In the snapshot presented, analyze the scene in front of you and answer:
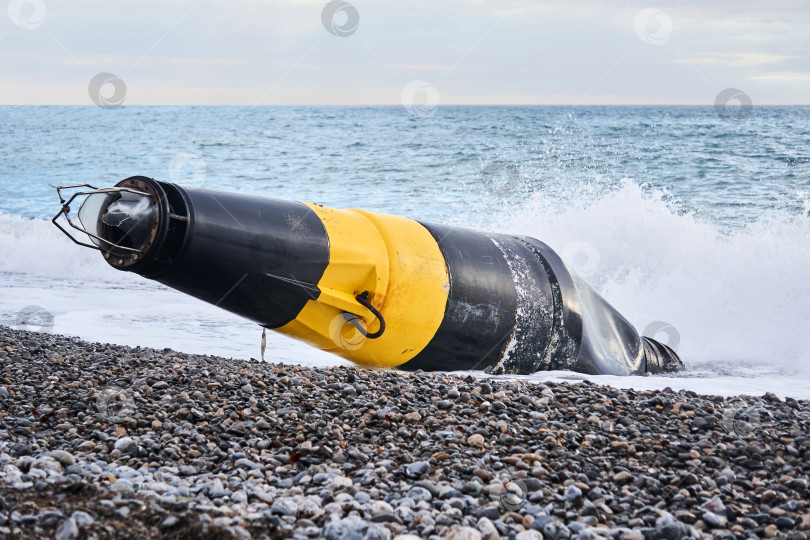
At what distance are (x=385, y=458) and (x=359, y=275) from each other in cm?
172

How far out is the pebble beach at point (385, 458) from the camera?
2.61 meters

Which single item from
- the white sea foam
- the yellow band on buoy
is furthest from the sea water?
the yellow band on buoy

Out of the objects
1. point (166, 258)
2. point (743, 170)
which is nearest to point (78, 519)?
point (166, 258)

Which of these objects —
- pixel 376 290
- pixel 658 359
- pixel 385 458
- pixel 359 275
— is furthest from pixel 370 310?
pixel 658 359

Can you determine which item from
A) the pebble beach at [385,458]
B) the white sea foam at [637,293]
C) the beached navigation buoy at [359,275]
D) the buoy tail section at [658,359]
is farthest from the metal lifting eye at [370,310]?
the buoy tail section at [658,359]

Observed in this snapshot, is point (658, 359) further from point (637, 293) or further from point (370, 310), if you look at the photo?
point (637, 293)

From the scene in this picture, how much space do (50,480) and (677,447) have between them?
104 inches

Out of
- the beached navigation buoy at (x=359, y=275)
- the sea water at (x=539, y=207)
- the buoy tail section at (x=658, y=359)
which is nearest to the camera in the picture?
the beached navigation buoy at (x=359, y=275)

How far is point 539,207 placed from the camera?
577 inches

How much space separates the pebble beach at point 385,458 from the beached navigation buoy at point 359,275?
1.57 feet

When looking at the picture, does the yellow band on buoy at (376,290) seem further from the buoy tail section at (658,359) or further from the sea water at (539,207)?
the buoy tail section at (658,359)

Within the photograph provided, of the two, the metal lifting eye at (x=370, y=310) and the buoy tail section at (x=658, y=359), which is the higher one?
the metal lifting eye at (x=370, y=310)

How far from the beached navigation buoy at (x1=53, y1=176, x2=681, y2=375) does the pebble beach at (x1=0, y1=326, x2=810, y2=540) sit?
48 cm

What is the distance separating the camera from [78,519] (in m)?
2.49
